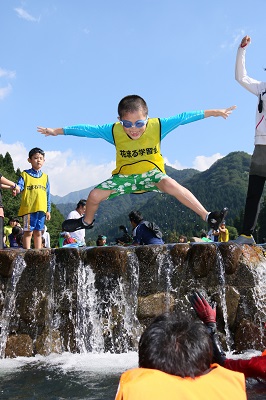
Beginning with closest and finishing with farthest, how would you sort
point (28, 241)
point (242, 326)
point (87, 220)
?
point (87, 220), point (242, 326), point (28, 241)

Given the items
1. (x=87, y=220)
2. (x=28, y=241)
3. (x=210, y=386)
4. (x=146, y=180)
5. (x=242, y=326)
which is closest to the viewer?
(x=210, y=386)

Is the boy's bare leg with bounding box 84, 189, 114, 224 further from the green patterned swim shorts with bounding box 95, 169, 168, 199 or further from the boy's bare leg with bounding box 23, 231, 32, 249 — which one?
the boy's bare leg with bounding box 23, 231, 32, 249

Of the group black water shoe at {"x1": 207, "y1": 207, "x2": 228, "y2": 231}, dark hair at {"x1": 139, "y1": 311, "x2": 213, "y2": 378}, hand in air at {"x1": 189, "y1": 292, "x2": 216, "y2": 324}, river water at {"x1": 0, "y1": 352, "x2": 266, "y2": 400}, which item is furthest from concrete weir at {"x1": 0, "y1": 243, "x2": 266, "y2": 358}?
dark hair at {"x1": 139, "y1": 311, "x2": 213, "y2": 378}

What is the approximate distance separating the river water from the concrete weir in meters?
0.31

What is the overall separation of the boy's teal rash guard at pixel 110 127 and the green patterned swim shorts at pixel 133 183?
51 centimetres

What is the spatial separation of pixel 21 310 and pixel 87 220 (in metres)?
1.90

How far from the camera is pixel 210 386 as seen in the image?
1.88 meters

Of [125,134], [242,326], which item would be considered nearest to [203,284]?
[242,326]

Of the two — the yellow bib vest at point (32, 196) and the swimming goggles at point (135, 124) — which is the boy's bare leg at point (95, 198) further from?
the yellow bib vest at point (32, 196)

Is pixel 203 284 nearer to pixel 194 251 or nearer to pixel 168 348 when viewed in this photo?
pixel 194 251

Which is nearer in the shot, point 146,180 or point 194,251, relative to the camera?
point 146,180

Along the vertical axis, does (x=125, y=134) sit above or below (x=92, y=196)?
above

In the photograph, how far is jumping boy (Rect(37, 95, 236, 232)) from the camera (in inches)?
223

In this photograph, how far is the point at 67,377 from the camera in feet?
17.0
